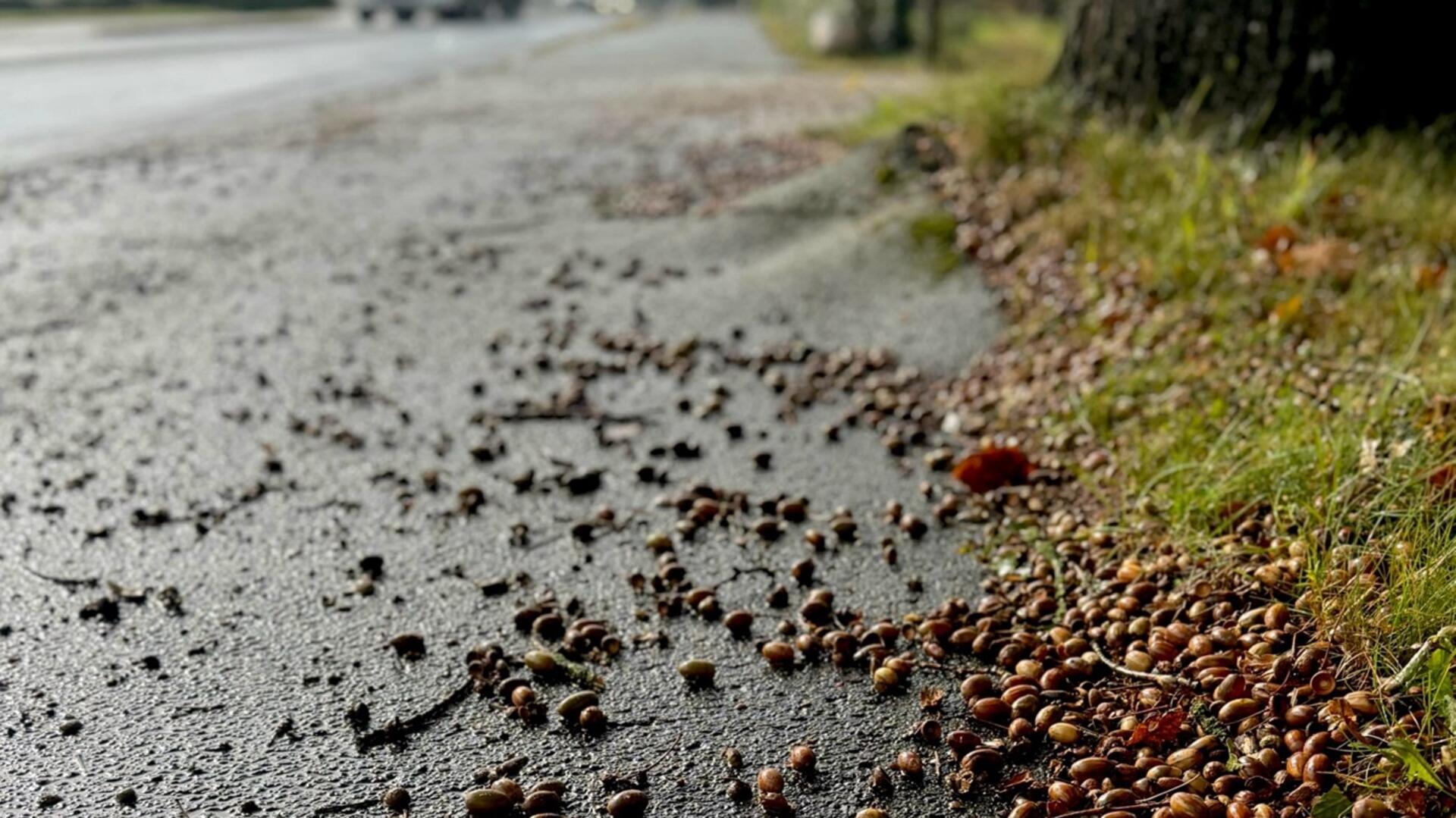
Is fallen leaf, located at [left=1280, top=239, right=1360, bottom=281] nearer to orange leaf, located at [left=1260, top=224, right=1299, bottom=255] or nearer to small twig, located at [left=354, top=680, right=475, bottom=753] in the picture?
orange leaf, located at [left=1260, top=224, right=1299, bottom=255]

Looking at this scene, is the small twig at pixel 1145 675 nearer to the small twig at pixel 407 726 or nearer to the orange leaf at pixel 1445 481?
the orange leaf at pixel 1445 481

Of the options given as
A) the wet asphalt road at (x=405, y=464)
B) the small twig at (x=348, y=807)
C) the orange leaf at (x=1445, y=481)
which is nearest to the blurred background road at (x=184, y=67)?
the wet asphalt road at (x=405, y=464)

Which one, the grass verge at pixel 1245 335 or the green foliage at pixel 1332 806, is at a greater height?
the grass verge at pixel 1245 335

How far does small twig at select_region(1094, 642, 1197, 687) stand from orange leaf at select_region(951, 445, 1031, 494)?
2.89 feet

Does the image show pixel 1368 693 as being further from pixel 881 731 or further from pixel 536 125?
pixel 536 125

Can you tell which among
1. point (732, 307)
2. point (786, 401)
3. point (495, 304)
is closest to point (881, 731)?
point (786, 401)

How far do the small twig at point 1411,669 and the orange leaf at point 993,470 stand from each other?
4.37 ft

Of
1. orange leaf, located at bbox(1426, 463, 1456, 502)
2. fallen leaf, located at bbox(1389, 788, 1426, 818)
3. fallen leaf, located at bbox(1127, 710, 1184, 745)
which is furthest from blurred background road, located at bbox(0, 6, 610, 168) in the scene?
fallen leaf, located at bbox(1389, 788, 1426, 818)

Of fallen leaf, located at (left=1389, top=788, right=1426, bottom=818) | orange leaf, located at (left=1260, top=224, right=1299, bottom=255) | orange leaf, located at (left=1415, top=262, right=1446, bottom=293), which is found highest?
orange leaf, located at (left=1260, top=224, right=1299, bottom=255)

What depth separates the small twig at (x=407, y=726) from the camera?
2.39 m

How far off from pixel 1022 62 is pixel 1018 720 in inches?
444

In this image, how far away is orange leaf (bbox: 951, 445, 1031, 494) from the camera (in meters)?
3.49

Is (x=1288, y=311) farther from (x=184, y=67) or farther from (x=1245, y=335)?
(x=184, y=67)

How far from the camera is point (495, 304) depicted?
529cm
